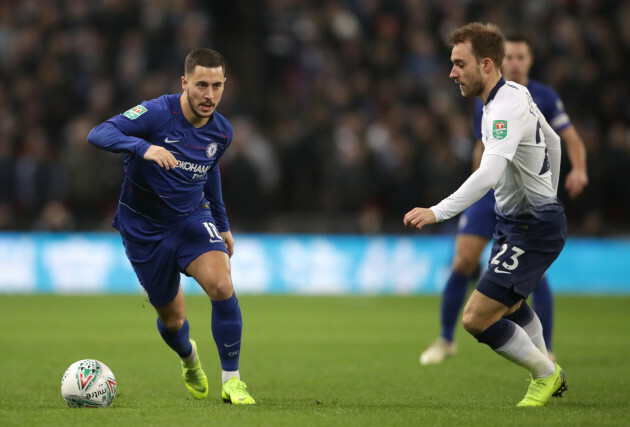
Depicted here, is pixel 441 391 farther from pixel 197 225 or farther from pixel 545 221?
pixel 197 225

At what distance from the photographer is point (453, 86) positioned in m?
17.7

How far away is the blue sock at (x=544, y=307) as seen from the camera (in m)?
7.77

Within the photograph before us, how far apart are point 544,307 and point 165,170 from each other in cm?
346

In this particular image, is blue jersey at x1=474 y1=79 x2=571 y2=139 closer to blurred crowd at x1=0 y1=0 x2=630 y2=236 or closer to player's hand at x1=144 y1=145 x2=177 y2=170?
player's hand at x1=144 y1=145 x2=177 y2=170

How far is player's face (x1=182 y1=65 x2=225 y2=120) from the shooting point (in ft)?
20.1

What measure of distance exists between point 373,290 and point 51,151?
6.10 metres

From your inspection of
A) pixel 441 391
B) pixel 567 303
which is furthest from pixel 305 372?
pixel 567 303

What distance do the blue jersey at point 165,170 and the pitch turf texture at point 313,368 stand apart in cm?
124

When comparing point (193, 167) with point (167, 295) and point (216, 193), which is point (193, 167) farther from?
point (167, 295)

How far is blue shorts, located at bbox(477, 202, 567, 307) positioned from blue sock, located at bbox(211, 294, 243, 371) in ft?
5.26

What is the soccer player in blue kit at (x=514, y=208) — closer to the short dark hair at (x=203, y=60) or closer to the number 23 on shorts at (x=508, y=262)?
the number 23 on shorts at (x=508, y=262)

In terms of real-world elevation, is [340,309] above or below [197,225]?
below

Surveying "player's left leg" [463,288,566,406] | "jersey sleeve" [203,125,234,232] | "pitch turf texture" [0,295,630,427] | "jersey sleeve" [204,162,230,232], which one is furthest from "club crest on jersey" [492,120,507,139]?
"jersey sleeve" [204,162,230,232]

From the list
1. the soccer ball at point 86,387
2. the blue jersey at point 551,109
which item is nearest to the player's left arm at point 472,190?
the soccer ball at point 86,387
